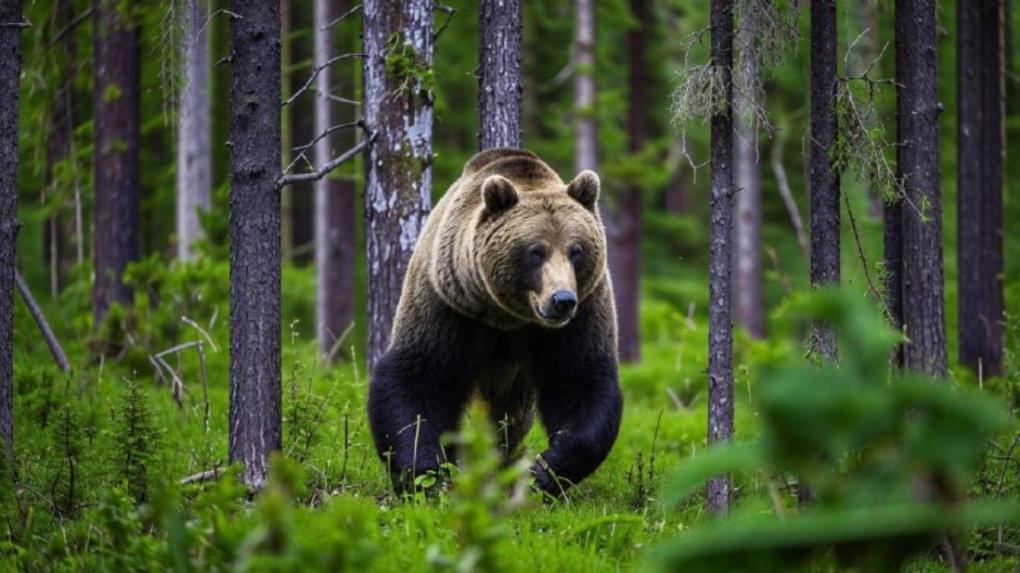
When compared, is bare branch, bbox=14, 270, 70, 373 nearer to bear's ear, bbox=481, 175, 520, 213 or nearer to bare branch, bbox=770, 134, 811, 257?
bear's ear, bbox=481, 175, 520, 213

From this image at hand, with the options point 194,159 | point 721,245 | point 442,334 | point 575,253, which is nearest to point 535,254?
point 575,253

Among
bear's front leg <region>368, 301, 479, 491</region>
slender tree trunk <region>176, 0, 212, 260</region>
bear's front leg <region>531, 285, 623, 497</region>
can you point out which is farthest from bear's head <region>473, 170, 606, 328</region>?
slender tree trunk <region>176, 0, 212, 260</region>

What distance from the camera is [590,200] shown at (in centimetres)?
673

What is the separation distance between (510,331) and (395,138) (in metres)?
1.93

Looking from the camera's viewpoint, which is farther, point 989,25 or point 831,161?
point 989,25

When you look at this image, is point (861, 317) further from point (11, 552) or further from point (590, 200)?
point (590, 200)

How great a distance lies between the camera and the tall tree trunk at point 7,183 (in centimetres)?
564

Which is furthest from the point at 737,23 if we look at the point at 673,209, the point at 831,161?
the point at 673,209

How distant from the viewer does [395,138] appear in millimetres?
7871

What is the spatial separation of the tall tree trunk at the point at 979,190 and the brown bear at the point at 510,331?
5.92m

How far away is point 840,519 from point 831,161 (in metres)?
4.21

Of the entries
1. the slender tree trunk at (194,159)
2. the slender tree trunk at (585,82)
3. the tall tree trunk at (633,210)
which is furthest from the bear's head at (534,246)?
the tall tree trunk at (633,210)

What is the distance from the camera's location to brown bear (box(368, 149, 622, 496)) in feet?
20.6

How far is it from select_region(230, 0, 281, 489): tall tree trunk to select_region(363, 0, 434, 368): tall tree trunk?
191 centimetres
